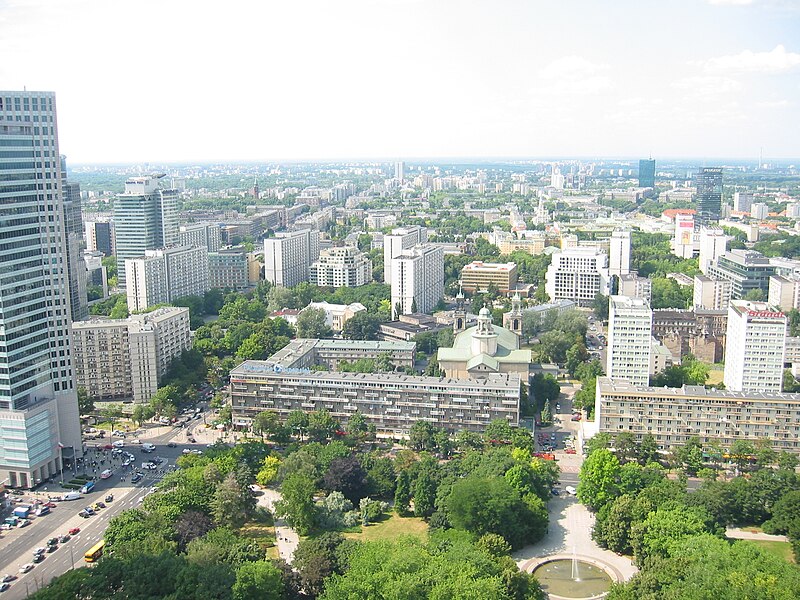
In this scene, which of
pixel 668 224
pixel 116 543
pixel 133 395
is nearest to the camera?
pixel 116 543

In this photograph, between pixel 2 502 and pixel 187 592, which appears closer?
pixel 187 592

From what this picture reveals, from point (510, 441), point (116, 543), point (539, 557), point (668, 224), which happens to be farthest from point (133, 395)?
point (668, 224)

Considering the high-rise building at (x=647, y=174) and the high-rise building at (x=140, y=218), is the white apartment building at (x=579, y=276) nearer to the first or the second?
the high-rise building at (x=140, y=218)

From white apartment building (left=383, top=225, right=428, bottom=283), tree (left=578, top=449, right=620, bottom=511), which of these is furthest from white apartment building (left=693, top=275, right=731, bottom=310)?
tree (left=578, top=449, right=620, bottom=511)

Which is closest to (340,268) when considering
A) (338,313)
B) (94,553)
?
(338,313)

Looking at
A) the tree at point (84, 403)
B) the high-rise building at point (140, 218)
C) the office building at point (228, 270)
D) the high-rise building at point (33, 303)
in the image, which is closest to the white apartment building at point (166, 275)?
the high-rise building at point (140, 218)

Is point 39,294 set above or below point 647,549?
above

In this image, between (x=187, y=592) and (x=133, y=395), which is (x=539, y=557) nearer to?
(x=187, y=592)
